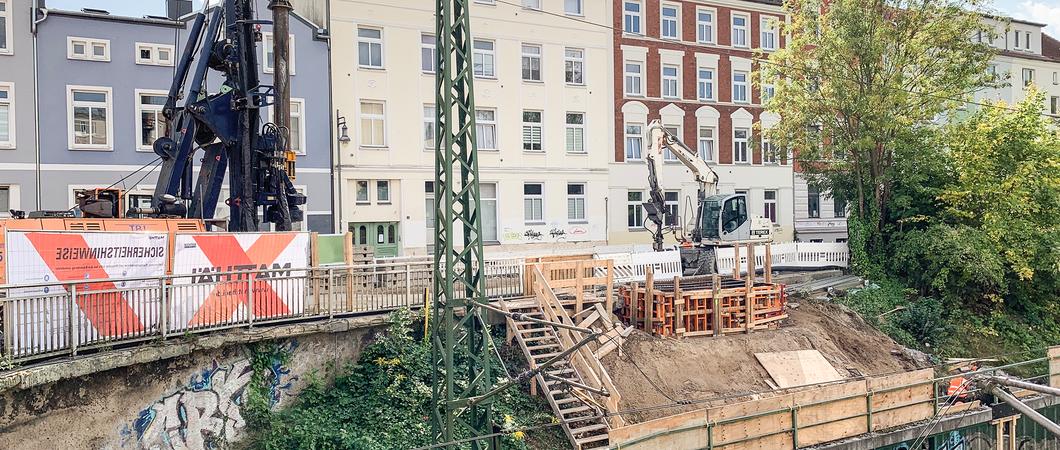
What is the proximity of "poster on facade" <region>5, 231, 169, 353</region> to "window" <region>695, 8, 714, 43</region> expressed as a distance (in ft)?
84.9

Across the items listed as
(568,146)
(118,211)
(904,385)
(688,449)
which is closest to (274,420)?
(118,211)

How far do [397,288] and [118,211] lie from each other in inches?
239

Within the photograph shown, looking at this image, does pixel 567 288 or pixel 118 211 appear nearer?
pixel 118 211

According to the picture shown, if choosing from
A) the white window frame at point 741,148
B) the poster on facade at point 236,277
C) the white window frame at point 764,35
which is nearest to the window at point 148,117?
the poster on facade at point 236,277

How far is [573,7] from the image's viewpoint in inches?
1214

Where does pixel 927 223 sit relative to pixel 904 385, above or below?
above

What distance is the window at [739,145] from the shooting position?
34.6 meters

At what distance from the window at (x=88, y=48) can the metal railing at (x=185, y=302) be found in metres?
12.5

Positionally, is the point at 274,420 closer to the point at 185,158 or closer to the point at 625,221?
the point at 185,158

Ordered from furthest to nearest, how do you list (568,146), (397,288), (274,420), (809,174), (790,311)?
1. (568,146)
2. (809,174)
3. (790,311)
4. (397,288)
5. (274,420)

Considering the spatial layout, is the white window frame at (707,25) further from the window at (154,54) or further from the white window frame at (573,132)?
the window at (154,54)

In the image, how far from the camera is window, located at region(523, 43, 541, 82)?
97.7 feet

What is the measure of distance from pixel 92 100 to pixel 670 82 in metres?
21.3

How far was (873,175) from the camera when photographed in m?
26.0
